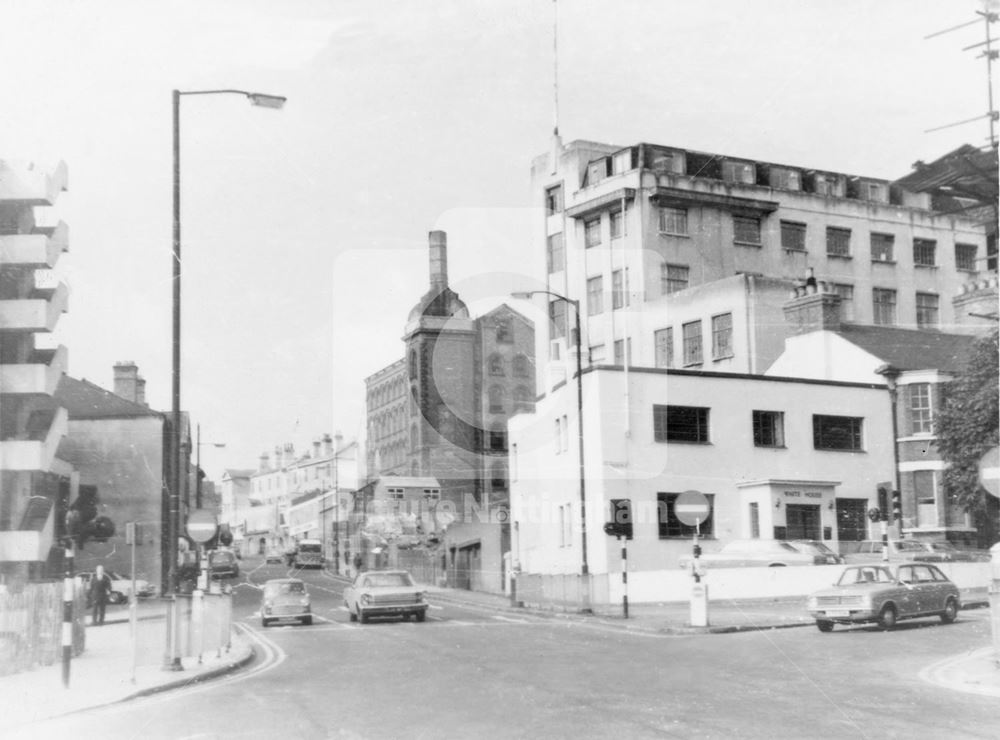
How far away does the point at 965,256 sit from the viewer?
2002 inches

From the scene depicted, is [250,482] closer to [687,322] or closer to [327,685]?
[687,322]

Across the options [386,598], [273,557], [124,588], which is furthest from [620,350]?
[273,557]

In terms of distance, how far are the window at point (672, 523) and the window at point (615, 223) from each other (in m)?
24.8

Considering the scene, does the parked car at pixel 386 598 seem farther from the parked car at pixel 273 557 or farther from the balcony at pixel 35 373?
the parked car at pixel 273 557

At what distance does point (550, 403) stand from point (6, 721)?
30191 millimetres

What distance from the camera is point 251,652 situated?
20.1 metres

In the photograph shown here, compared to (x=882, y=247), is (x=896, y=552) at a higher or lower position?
lower

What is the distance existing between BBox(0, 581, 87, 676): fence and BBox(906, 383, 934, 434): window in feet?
78.0

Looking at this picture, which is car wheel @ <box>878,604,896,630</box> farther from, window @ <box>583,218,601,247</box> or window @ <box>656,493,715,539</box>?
window @ <box>583,218,601,247</box>

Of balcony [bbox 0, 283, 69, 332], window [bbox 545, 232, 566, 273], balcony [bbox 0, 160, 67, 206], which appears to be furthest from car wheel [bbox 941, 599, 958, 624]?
window [bbox 545, 232, 566, 273]

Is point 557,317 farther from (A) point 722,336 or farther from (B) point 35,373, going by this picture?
(B) point 35,373

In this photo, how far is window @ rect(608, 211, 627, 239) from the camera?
176 ft

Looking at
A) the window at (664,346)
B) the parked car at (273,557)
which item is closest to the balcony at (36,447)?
the window at (664,346)

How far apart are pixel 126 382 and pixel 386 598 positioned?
1447 cm
